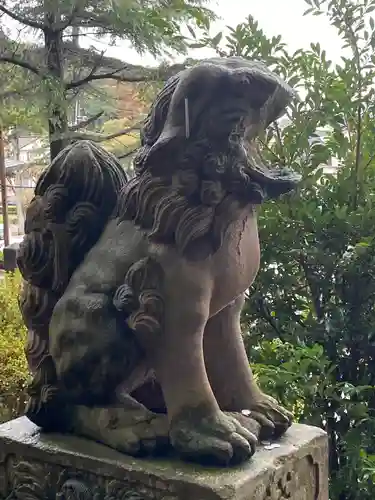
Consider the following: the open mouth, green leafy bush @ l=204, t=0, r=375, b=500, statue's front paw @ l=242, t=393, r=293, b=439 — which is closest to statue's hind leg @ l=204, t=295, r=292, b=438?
statue's front paw @ l=242, t=393, r=293, b=439

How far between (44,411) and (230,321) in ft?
1.42

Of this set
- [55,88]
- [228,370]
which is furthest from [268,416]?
[55,88]

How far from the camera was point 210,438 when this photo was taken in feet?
4.11

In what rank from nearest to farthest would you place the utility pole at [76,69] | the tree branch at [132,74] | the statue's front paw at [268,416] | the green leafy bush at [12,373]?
1. the statue's front paw at [268,416]
2. the green leafy bush at [12,373]
3. the tree branch at [132,74]
4. the utility pole at [76,69]

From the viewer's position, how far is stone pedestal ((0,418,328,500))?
122 cm

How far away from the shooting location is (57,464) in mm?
1376

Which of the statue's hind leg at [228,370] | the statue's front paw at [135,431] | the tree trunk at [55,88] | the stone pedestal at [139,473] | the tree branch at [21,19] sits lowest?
the stone pedestal at [139,473]

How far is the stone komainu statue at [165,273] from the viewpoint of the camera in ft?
4.18

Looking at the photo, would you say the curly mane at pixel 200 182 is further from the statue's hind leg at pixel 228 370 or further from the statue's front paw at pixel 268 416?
the statue's front paw at pixel 268 416

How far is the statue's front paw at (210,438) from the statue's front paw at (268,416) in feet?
0.35

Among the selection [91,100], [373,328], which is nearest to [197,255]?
[373,328]

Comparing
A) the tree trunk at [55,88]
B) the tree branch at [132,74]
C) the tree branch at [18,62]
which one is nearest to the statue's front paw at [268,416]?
the tree trunk at [55,88]

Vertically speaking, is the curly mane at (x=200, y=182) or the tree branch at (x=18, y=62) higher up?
the tree branch at (x=18, y=62)

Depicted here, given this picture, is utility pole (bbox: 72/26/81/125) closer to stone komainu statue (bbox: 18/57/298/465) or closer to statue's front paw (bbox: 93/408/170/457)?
stone komainu statue (bbox: 18/57/298/465)
